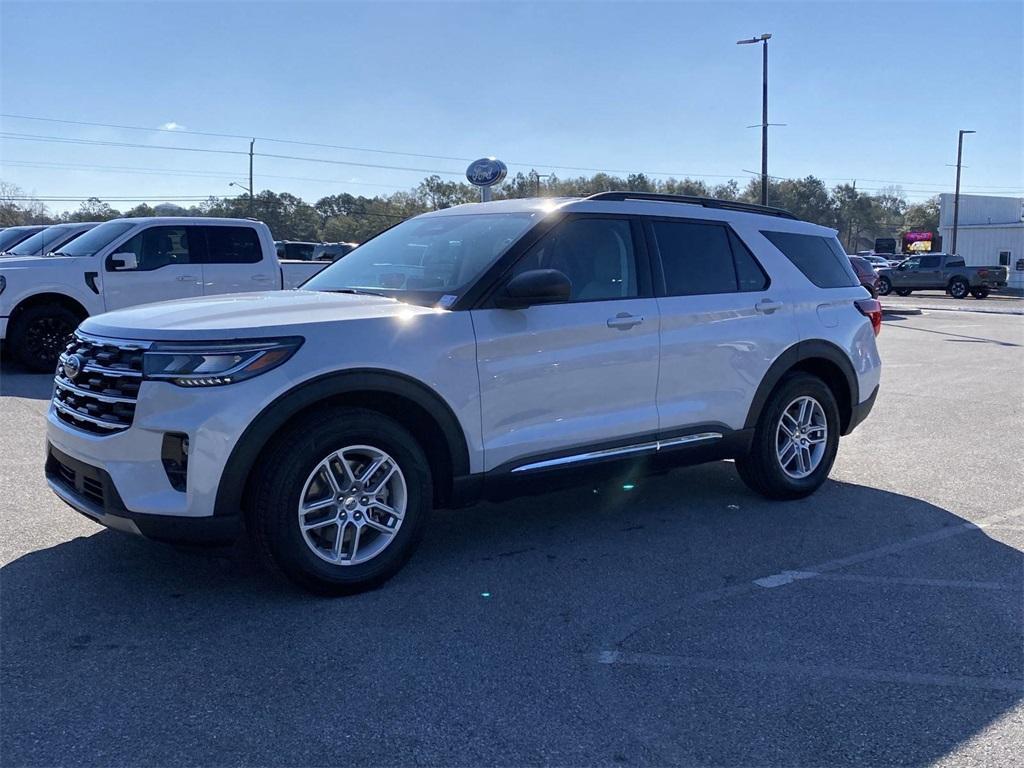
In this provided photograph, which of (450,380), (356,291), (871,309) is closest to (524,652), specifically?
(450,380)

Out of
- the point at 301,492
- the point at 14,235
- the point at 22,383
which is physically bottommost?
the point at 22,383

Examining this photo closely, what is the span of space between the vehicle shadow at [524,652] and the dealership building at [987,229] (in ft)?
193

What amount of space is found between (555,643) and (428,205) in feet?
253

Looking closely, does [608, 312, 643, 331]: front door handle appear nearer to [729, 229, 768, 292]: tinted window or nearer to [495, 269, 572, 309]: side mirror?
[495, 269, 572, 309]: side mirror

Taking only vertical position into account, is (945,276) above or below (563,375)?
below

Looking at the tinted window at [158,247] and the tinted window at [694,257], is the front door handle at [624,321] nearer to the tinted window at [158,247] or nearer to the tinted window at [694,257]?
the tinted window at [694,257]

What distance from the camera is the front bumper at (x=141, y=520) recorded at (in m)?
3.75

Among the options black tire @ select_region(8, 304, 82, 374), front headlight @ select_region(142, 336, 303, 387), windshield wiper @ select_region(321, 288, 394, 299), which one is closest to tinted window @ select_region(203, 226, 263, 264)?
black tire @ select_region(8, 304, 82, 374)

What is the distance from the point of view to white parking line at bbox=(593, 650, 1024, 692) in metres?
3.47

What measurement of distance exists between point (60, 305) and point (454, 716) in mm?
9893

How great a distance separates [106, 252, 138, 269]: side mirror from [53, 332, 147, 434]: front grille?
7390mm

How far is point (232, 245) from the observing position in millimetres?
12016

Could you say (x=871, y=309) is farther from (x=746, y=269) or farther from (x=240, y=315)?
(x=240, y=315)

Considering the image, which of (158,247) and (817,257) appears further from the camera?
(158,247)
